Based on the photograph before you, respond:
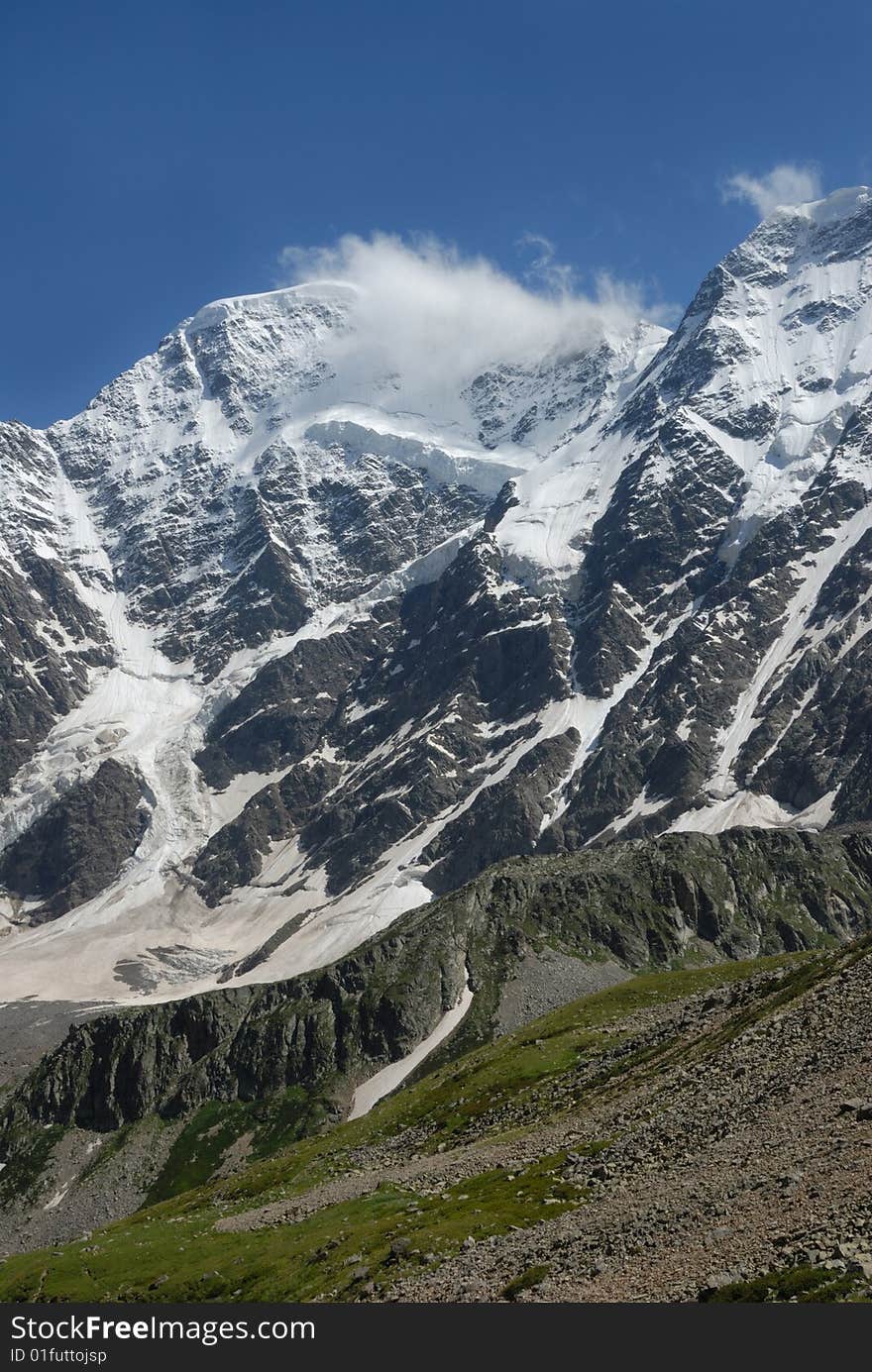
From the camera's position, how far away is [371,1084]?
161125mm

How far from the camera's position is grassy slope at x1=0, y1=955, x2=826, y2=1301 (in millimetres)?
57812

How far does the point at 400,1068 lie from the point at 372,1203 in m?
93.1

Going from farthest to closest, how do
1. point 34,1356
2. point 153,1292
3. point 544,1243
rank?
1. point 153,1292
2. point 544,1243
3. point 34,1356

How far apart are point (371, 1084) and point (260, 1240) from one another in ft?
293

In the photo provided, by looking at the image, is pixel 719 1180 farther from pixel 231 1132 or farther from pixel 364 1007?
pixel 364 1007

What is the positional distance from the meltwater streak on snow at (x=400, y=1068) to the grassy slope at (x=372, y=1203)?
35.4ft

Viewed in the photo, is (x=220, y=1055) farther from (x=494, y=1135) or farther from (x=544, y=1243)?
(x=544, y=1243)

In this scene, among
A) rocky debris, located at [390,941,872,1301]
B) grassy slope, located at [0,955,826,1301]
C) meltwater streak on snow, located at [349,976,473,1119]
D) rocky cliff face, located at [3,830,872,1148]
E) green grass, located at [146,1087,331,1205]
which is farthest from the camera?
rocky cliff face, located at [3,830,872,1148]


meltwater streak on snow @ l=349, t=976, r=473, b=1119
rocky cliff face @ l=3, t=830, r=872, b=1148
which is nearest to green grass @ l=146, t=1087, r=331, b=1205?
rocky cliff face @ l=3, t=830, r=872, b=1148

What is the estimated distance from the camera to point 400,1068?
536ft

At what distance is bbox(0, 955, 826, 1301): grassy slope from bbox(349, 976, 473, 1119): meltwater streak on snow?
35.4 feet

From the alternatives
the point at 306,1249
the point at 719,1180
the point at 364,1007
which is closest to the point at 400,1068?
the point at 364,1007

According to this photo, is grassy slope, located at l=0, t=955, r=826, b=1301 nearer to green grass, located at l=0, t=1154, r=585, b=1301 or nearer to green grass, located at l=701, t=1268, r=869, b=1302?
green grass, located at l=0, t=1154, r=585, b=1301

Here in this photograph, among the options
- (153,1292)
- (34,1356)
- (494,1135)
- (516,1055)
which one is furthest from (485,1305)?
(516,1055)
